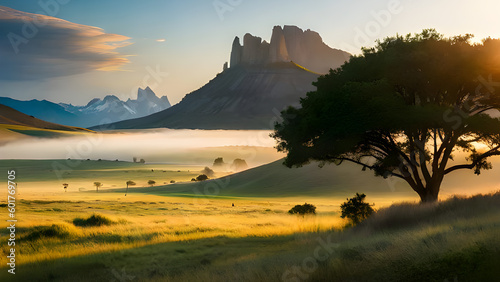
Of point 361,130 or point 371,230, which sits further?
point 361,130

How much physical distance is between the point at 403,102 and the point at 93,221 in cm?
2280

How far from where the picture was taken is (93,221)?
3297 centimetres

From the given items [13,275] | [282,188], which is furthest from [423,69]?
[282,188]

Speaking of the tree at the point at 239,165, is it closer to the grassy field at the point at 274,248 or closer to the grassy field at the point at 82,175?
the grassy field at the point at 82,175

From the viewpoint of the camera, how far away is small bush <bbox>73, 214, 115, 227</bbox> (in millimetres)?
32588

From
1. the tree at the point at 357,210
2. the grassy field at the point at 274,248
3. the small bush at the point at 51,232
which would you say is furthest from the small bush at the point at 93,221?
the tree at the point at 357,210

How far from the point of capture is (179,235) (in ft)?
92.3

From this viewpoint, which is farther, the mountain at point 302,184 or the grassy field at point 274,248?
the mountain at point 302,184

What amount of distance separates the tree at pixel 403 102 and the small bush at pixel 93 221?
45.8 ft

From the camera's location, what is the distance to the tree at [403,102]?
2878 centimetres

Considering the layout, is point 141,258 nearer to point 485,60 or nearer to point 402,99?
point 402,99

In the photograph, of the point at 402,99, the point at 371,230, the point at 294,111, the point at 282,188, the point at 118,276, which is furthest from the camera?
the point at 282,188

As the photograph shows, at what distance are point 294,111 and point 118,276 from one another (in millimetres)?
20905

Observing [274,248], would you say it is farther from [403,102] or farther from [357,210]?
[403,102]
